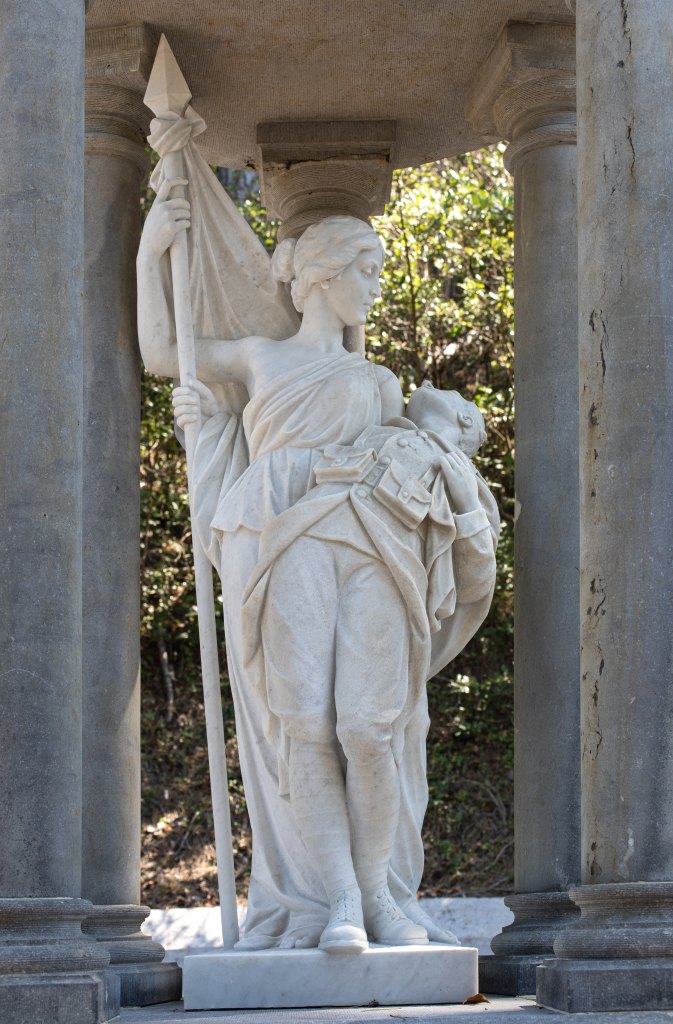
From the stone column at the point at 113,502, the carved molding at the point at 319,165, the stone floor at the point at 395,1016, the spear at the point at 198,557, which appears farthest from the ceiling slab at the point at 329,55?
the stone floor at the point at 395,1016

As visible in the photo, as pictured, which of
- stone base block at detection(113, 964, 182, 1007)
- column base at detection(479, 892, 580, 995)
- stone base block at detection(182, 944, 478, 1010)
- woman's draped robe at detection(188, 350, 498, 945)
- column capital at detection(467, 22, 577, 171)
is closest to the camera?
stone base block at detection(182, 944, 478, 1010)

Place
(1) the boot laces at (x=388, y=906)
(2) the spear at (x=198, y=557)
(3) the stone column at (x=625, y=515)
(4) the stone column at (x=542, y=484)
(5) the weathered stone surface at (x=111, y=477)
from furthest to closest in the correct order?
1. (4) the stone column at (x=542, y=484)
2. (5) the weathered stone surface at (x=111, y=477)
3. (2) the spear at (x=198, y=557)
4. (1) the boot laces at (x=388, y=906)
5. (3) the stone column at (x=625, y=515)

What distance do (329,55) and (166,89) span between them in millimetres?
1461

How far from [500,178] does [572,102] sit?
13.1 m

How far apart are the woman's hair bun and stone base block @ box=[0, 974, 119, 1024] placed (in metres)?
4.85

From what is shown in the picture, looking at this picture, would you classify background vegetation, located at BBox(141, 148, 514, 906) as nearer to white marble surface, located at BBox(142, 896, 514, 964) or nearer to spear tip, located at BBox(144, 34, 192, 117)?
white marble surface, located at BBox(142, 896, 514, 964)

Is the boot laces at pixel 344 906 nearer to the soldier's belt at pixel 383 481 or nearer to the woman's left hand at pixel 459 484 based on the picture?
the soldier's belt at pixel 383 481

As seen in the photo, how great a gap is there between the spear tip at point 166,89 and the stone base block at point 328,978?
5314 mm

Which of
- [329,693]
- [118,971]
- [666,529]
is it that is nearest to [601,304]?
[666,529]

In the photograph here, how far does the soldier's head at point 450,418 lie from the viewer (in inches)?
416

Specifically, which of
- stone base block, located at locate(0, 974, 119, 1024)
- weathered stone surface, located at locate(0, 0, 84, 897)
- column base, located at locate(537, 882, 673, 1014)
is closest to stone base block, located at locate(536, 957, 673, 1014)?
column base, located at locate(537, 882, 673, 1014)

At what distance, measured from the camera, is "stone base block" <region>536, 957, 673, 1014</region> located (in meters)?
7.92

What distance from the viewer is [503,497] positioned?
23719mm

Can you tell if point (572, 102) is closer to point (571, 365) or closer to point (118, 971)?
point (571, 365)
